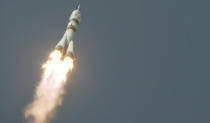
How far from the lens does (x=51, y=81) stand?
2537 inches

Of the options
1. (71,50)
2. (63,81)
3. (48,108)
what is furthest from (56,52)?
(48,108)

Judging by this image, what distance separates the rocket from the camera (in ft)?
194

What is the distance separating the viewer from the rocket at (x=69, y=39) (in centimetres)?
5919

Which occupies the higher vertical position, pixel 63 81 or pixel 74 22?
pixel 74 22

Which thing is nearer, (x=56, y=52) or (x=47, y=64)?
(x=56, y=52)

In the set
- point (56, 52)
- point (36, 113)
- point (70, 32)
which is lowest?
point (36, 113)

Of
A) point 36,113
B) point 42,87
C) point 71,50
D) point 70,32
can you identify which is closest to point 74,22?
point 70,32

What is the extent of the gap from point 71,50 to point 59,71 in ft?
17.6

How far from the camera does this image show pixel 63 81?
63.7 metres

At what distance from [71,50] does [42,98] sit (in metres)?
11.1

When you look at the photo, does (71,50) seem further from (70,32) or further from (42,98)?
(42,98)

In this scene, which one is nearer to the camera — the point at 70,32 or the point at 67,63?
the point at 67,63

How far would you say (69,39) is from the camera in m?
62.8

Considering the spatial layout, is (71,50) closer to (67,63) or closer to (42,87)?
(67,63)
